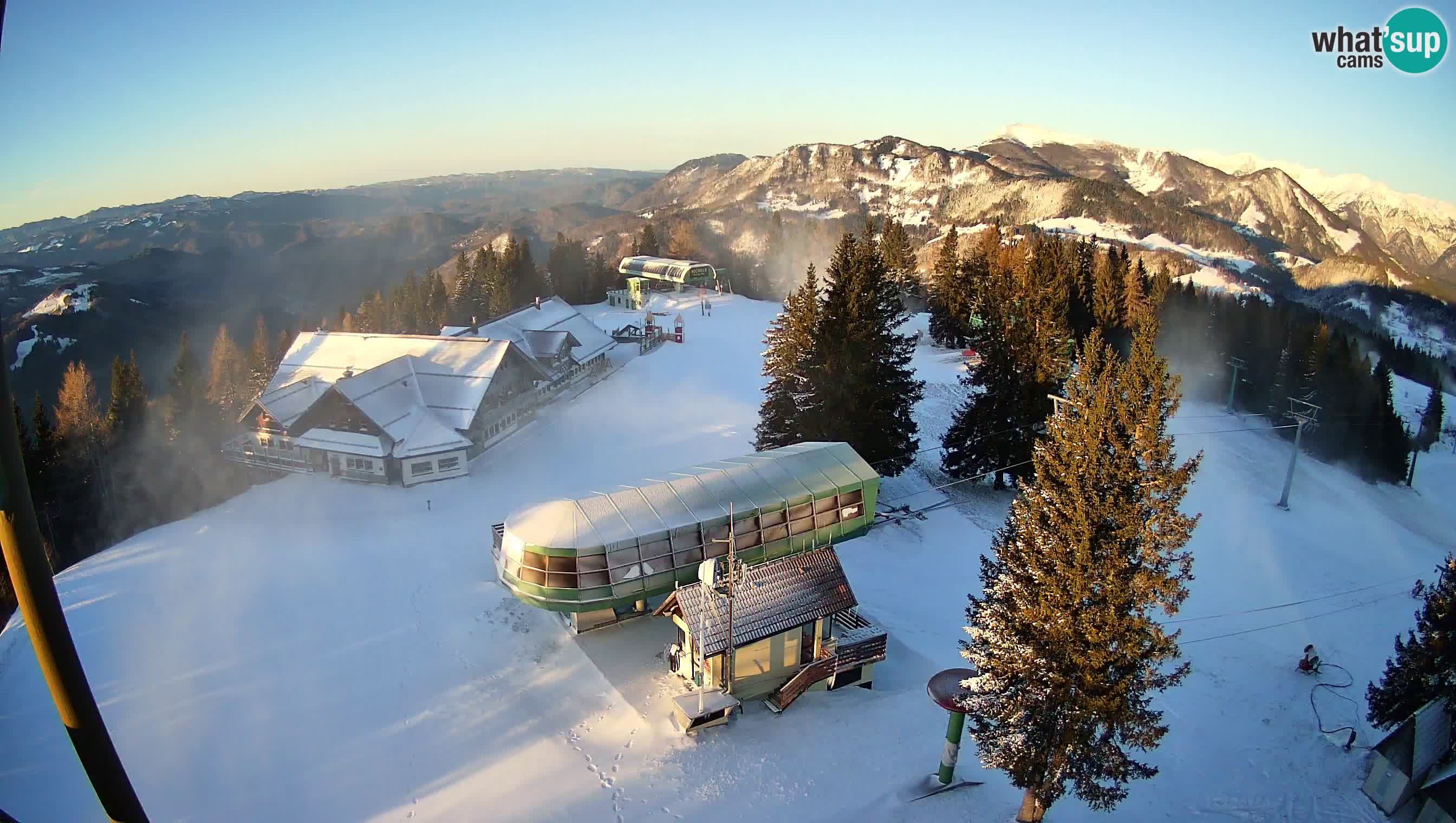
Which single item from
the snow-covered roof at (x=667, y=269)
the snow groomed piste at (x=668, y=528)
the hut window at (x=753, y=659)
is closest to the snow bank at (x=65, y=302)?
the snow-covered roof at (x=667, y=269)

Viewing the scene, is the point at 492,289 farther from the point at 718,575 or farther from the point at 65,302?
the point at 718,575

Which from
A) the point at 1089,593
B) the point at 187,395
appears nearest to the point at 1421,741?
the point at 1089,593

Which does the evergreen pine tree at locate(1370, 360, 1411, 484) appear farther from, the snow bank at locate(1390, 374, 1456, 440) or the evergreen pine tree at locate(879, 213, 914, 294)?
the evergreen pine tree at locate(879, 213, 914, 294)

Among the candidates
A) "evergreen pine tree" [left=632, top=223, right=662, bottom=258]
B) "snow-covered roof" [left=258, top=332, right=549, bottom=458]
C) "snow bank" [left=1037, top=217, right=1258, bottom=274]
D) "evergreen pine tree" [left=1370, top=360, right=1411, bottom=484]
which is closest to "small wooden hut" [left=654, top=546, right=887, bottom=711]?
"snow-covered roof" [left=258, top=332, right=549, bottom=458]

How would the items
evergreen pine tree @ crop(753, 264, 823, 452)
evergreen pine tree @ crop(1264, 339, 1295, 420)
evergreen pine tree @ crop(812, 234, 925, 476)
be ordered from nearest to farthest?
evergreen pine tree @ crop(812, 234, 925, 476)
evergreen pine tree @ crop(753, 264, 823, 452)
evergreen pine tree @ crop(1264, 339, 1295, 420)

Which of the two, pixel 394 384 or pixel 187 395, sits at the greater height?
pixel 394 384
